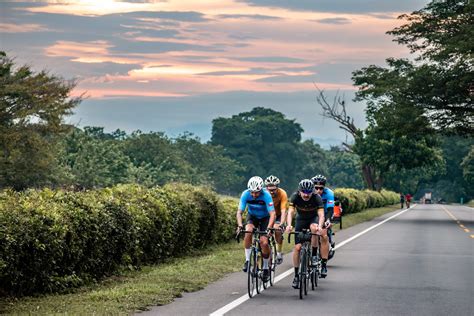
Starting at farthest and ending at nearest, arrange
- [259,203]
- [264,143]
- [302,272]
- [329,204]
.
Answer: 1. [264,143]
2. [329,204]
3. [259,203]
4. [302,272]

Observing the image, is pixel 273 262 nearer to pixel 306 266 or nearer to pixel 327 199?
pixel 306 266

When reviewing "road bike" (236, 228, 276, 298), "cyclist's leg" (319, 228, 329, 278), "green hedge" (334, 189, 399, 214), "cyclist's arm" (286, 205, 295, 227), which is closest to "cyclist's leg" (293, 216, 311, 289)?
"cyclist's arm" (286, 205, 295, 227)

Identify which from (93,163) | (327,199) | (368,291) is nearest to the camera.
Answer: (368,291)

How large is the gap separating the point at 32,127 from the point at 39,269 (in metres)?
42.3

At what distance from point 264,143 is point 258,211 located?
119553mm

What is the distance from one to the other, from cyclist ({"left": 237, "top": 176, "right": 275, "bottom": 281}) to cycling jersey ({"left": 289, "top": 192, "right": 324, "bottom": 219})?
574mm

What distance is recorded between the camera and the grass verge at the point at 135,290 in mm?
11168

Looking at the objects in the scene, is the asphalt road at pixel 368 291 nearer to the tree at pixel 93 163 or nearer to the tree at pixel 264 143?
the tree at pixel 93 163

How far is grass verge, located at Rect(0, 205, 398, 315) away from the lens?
11168 mm

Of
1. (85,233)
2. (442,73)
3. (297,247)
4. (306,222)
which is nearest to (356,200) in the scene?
(442,73)

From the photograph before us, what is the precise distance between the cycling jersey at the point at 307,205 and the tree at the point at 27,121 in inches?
1448

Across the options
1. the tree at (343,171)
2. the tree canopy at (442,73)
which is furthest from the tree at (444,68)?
the tree at (343,171)

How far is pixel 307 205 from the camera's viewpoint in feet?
47.7

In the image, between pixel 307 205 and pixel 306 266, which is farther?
pixel 307 205
